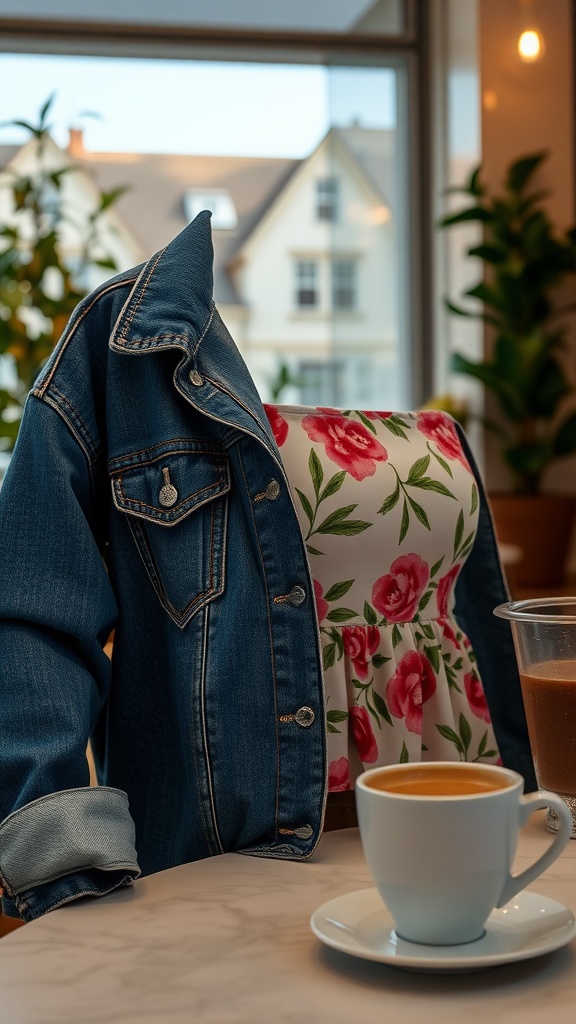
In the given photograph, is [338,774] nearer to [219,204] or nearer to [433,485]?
[433,485]

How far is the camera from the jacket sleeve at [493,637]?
0.99 meters

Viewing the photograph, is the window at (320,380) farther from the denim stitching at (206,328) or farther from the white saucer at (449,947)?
the white saucer at (449,947)

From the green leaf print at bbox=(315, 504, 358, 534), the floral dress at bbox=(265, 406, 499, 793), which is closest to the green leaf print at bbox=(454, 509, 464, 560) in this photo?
the floral dress at bbox=(265, 406, 499, 793)

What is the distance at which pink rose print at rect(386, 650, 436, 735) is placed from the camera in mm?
883

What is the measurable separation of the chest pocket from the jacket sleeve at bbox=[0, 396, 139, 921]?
4cm

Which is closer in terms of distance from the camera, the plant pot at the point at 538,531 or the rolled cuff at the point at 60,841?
the rolled cuff at the point at 60,841

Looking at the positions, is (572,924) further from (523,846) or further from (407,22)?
(407,22)

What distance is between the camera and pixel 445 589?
938 millimetres

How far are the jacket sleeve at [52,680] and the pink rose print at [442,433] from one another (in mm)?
296

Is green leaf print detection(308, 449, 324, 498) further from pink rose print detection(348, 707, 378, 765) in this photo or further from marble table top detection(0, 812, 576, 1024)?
marble table top detection(0, 812, 576, 1024)

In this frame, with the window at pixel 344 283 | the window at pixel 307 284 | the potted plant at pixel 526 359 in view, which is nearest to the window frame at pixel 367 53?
the window at pixel 344 283

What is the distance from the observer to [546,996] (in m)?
0.51

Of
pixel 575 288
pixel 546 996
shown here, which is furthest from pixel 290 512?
pixel 575 288

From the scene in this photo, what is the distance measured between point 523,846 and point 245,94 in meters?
4.18
